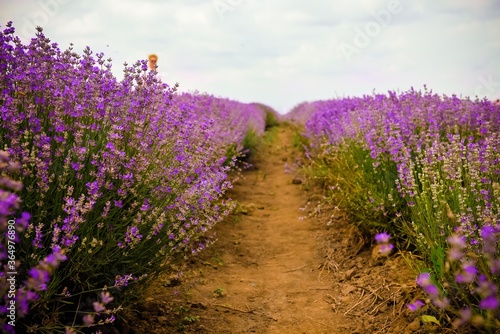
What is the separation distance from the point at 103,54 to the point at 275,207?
11.4 ft

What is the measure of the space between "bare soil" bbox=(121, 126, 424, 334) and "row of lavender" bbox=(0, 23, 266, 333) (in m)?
0.45

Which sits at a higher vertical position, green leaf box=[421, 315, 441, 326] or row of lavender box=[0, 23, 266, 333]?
row of lavender box=[0, 23, 266, 333]

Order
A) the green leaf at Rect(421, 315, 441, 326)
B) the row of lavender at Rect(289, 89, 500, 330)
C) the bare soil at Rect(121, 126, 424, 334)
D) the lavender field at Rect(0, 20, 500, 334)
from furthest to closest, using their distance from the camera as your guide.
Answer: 1. the bare soil at Rect(121, 126, 424, 334)
2. the green leaf at Rect(421, 315, 441, 326)
3. the row of lavender at Rect(289, 89, 500, 330)
4. the lavender field at Rect(0, 20, 500, 334)

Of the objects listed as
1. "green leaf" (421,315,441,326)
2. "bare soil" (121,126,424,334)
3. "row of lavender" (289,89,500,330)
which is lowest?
"bare soil" (121,126,424,334)

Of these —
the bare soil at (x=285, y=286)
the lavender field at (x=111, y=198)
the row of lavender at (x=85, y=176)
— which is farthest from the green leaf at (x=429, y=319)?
the row of lavender at (x=85, y=176)

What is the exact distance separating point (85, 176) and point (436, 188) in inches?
79.6

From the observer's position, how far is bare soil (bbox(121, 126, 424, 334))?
2.72m

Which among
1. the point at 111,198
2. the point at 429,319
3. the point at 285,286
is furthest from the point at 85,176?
the point at 429,319

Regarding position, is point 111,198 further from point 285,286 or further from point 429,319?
point 429,319

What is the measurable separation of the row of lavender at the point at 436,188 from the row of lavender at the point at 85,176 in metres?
1.34

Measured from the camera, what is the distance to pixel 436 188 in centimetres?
262

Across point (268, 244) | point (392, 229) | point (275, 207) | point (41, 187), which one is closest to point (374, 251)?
point (392, 229)

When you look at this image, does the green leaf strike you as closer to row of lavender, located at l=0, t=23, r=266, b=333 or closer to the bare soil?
the bare soil

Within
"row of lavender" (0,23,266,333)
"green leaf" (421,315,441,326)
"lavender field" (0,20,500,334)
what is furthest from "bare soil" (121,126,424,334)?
"row of lavender" (0,23,266,333)
